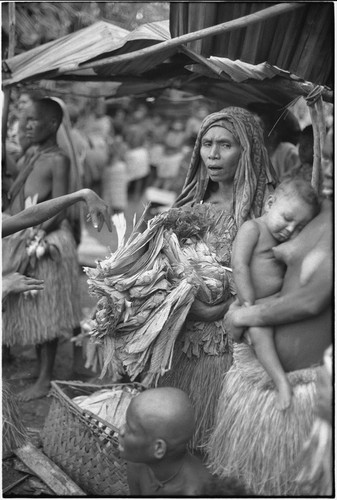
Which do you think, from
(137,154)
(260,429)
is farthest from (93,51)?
(137,154)

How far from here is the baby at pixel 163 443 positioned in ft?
7.95

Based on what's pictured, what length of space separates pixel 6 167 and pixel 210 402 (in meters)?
3.09

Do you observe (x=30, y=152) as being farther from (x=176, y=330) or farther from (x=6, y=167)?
(x=176, y=330)

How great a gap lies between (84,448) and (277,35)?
2049mm

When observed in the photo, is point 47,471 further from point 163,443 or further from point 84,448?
point 163,443

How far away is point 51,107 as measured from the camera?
471 centimetres

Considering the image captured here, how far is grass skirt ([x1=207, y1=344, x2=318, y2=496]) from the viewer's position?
7.47 ft

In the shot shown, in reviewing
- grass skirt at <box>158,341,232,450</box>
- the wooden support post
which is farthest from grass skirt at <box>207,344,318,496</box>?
the wooden support post

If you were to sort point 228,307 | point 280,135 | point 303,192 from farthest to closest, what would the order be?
point 280,135 → point 228,307 → point 303,192

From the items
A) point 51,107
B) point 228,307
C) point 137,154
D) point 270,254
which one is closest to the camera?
Result: point 270,254

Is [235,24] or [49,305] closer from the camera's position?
[235,24]

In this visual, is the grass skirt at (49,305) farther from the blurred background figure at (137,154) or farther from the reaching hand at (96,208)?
the blurred background figure at (137,154)

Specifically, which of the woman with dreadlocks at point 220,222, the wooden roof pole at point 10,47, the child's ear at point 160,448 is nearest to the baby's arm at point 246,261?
the child's ear at point 160,448

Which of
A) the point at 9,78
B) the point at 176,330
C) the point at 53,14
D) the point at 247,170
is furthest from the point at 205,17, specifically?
the point at 53,14
